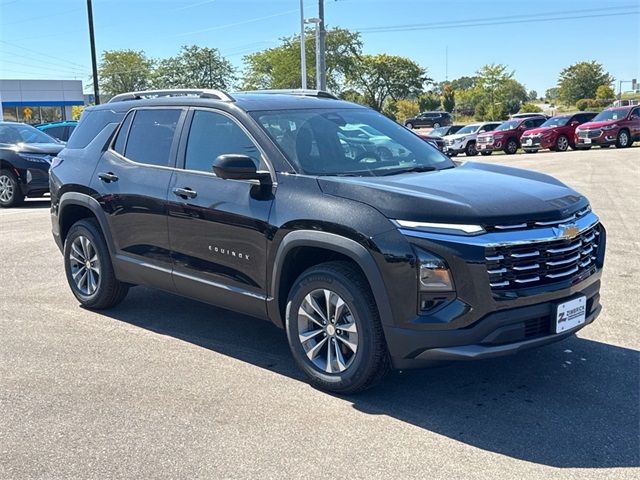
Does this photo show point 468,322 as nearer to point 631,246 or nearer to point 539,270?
point 539,270

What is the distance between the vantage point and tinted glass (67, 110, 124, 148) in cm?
624

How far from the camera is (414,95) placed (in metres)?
91.9

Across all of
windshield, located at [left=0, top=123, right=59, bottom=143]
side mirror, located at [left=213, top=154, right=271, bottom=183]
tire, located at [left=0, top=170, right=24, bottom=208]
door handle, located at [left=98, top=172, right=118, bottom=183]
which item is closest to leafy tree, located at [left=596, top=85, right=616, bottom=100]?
windshield, located at [left=0, top=123, right=59, bottom=143]

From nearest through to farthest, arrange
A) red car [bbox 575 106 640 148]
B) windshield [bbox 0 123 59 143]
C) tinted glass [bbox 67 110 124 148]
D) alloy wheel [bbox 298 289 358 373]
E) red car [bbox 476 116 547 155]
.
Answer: alloy wheel [bbox 298 289 358 373] → tinted glass [bbox 67 110 124 148] → windshield [bbox 0 123 59 143] → red car [bbox 575 106 640 148] → red car [bbox 476 116 547 155]

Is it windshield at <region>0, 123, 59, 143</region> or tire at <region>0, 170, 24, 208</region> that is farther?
windshield at <region>0, 123, 59, 143</region>

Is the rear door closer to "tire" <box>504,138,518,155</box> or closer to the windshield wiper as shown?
the windshield wiper

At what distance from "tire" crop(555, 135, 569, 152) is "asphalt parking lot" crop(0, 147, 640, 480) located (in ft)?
84.7

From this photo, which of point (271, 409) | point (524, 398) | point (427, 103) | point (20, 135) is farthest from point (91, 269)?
point (427, 103)

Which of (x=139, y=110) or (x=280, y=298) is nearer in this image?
(x=280, y=298)

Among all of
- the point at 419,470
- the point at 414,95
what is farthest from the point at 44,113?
the point at 419,470

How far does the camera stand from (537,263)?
3.93 meters

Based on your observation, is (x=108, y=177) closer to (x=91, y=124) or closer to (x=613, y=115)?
(x=91, y=124)

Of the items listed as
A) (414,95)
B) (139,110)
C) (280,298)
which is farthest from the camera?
(414,95)

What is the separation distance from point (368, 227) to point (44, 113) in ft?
224
